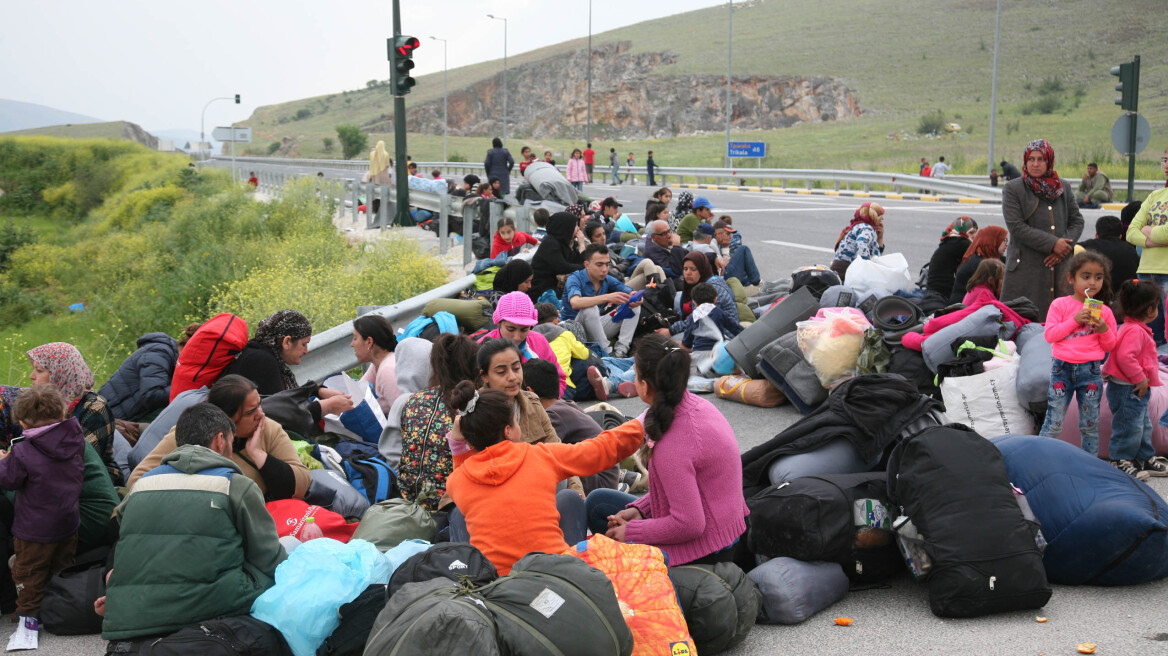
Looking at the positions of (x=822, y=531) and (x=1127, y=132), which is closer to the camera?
(x=822, y=531)

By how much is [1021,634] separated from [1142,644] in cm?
46

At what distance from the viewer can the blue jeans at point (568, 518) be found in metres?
4.88

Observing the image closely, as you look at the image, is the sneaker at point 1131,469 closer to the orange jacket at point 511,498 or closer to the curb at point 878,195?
the orange jacket at point 511,498

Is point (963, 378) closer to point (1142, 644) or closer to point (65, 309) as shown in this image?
point (1142, 644)

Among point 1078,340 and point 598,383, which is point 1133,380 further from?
point 598,383

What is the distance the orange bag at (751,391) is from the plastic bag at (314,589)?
Answer: 448cm

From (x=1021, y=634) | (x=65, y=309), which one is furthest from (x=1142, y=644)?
(x=65, y=309)

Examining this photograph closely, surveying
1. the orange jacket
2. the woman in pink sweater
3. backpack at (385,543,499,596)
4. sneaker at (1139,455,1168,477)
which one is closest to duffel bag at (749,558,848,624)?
the woman in pink sweater

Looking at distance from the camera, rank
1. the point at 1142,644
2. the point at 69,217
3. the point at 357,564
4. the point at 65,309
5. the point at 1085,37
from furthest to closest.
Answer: the point at 1085,37 → the point at 69,217 → the point at 65,309 → the point at 357,564 → the point at 1142,644

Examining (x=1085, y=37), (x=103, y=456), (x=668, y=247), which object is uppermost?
(x=1085, y=37)

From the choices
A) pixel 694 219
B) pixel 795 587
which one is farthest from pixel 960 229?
pixel 795 587

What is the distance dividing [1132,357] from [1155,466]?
0.71 meters

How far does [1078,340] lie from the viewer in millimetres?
6164

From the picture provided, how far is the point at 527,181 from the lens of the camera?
60.6 feet
